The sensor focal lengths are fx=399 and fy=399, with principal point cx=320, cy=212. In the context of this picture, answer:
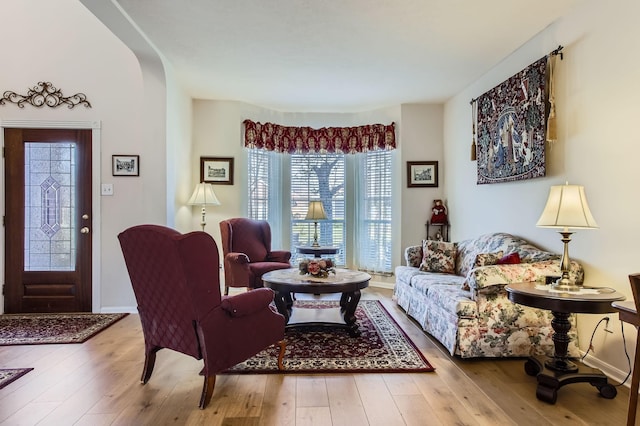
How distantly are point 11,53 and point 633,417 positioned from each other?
5942 millimetres

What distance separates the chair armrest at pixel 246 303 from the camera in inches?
91.2

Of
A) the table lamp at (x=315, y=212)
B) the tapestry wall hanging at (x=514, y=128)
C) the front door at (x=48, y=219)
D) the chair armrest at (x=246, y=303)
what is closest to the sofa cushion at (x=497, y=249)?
the tapestry wall hanging at (x=514, y=128)

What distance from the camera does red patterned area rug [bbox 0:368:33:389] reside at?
2.58 meters

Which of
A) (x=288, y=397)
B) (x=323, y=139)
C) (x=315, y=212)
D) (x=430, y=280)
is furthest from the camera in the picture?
(x=323, y=139)

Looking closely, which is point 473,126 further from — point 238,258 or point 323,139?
point 238,258

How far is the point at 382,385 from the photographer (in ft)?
8.38

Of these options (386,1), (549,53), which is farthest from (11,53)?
(549,53)

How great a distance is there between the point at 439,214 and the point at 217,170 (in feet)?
10.2

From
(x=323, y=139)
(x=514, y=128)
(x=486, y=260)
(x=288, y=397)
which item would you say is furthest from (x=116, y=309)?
(x=514, y=128)

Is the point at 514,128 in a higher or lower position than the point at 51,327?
higher

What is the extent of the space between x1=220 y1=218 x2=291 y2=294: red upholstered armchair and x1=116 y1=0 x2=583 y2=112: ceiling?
1746 millimetres

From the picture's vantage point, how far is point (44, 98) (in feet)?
14.2

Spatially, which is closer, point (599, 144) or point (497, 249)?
point (599, 144)

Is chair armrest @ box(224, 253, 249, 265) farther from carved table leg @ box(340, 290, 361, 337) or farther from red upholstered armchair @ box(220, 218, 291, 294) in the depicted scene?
carved table leg @ box(340, 290, 361, 337)
